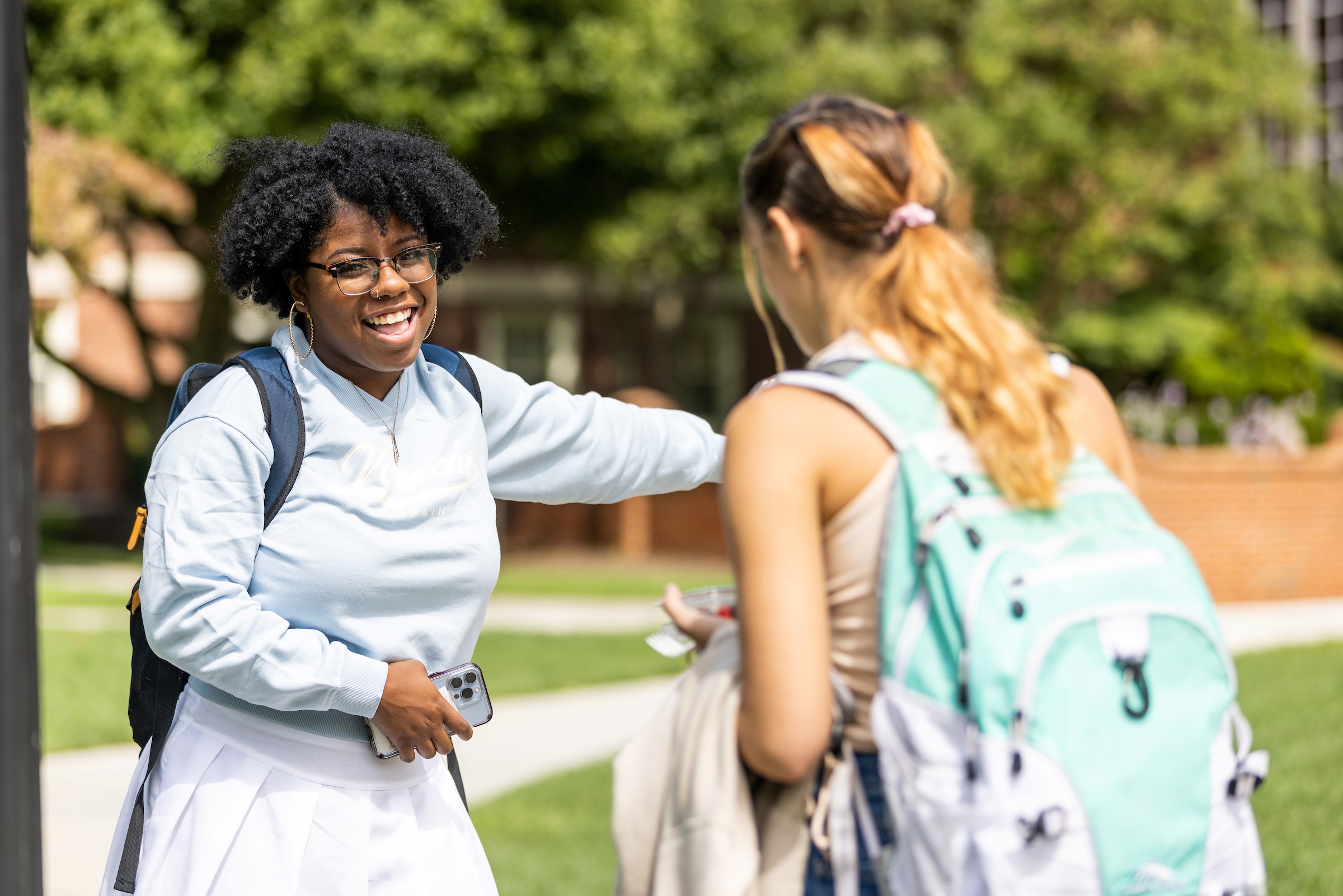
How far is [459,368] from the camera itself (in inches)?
102

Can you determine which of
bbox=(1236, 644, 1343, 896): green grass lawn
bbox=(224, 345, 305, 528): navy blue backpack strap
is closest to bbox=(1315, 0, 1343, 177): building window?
bbox=(1236, 644, 1343, 896): green grass lawn

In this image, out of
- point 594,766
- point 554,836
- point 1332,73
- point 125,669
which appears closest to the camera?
point 554,836

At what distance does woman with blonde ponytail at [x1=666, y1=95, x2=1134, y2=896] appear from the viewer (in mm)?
1715

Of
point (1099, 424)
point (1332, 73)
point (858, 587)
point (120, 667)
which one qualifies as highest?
point (1099, 424)

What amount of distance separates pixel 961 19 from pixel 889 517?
54.8 feet

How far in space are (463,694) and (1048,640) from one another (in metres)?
1.12

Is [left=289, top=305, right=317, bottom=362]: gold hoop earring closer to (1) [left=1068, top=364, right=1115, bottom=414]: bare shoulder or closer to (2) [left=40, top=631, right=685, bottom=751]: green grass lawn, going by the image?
(1) [left=1068, top=364, right=1115, bottom=414]: bare shoulder

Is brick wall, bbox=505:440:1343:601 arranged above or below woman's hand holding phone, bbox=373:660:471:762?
below

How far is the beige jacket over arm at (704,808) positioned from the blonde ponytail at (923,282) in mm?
457

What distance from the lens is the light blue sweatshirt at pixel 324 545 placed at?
2.18m

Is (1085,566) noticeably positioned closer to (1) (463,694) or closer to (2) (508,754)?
(1) (463,694)

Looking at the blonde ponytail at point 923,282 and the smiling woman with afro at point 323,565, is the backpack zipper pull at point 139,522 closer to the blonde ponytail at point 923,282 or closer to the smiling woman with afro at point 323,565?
the smiling woman with afro at point 323,565

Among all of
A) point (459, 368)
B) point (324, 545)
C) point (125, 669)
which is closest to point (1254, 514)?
point (125, 669)

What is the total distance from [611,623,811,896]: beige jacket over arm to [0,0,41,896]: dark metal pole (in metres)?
1.12
